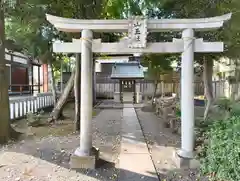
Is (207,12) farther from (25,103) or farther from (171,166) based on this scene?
(25,103)

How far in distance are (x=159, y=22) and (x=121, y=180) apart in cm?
294

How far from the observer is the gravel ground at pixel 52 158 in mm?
4676

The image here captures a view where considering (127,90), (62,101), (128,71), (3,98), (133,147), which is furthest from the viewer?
(127,90)

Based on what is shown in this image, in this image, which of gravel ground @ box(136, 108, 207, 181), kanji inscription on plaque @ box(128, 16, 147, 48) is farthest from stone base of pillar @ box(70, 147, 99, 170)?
kanji inscription on plaque @ box(128, 16, 147, 48)

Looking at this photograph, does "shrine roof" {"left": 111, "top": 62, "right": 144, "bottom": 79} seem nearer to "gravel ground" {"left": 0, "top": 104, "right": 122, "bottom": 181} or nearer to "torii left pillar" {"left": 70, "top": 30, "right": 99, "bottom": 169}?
"gravel ground" {"left": 0, "top": 104, "right": 122, "bottom": 181}

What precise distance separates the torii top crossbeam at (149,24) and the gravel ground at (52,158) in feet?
8.64

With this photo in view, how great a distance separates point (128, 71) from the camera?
57.3 ft

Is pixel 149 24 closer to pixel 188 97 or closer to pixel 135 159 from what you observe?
pixel 188 97

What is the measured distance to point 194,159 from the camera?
504 centimetres

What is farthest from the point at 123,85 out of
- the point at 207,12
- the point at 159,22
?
the point at 159,22

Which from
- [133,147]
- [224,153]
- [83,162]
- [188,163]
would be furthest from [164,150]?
[224,153]

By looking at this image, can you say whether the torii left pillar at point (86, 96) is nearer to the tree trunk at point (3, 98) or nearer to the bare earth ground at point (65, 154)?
the bare earth ground at point (65, 154)

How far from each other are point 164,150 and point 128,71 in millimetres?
11442

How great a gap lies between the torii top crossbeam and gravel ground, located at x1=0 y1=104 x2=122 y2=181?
8.64 ft
